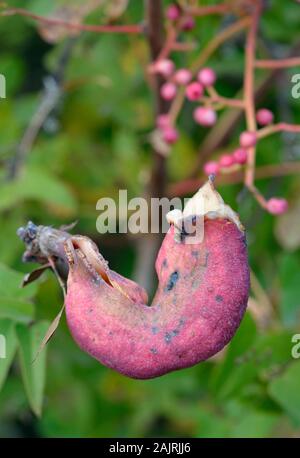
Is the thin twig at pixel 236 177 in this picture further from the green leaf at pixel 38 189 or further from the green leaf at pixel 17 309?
the green leaf at pixel 17 309

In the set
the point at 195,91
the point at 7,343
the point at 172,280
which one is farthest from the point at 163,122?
the point at 172,280

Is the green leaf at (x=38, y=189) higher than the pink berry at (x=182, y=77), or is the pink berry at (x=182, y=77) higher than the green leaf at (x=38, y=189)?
the pink berry at (x=182, y=77)

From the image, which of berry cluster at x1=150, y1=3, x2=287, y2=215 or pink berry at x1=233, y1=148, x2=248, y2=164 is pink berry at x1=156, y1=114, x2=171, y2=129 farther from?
pink berry at x1=233, y1=148, x2=248, y2=164

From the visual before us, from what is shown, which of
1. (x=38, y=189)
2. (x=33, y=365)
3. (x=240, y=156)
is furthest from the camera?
(x=38, y=189)

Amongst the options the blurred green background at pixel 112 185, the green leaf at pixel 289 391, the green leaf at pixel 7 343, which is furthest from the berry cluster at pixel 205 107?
the green leaf at pixel 7 343

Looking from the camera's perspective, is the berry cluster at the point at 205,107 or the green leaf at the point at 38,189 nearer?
the berry cluster at the point at 205,107

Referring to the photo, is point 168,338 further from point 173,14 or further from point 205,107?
point 173,14

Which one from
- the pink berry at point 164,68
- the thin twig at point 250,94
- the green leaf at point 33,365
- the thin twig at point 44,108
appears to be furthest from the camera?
the thin twig at point 44,108
